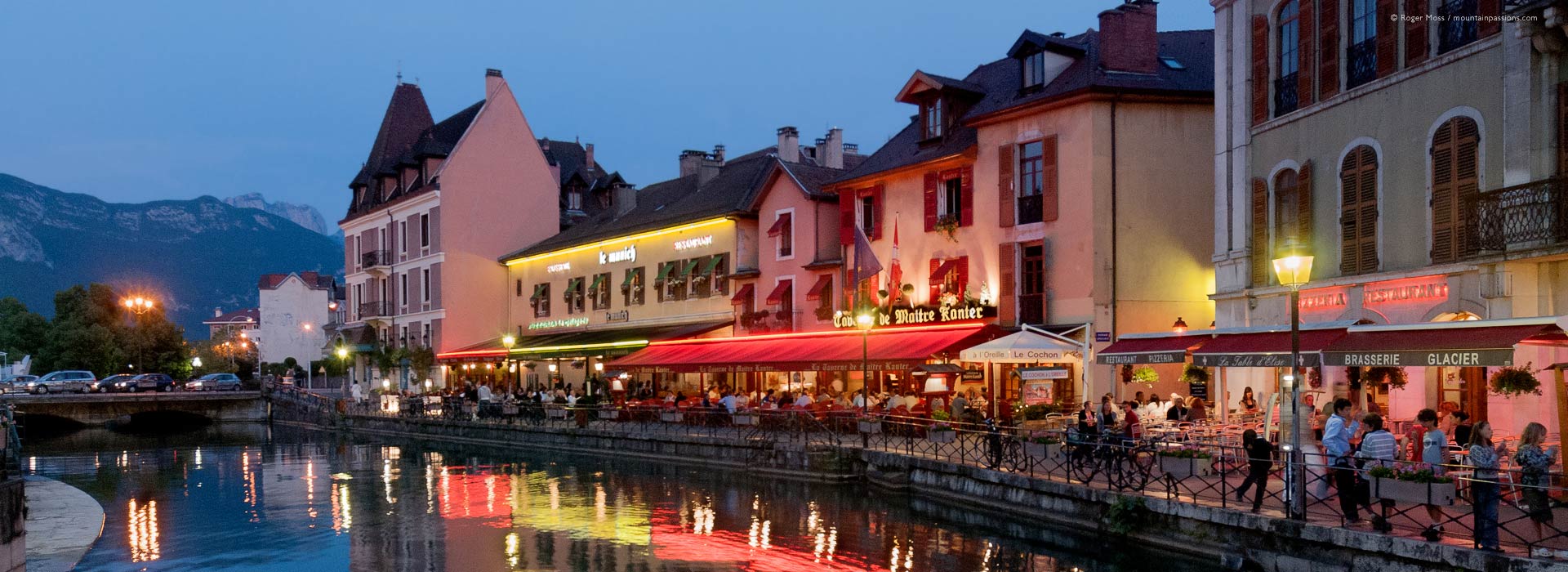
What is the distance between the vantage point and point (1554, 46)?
53.9 ft

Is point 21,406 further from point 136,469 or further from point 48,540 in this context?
point 48,540

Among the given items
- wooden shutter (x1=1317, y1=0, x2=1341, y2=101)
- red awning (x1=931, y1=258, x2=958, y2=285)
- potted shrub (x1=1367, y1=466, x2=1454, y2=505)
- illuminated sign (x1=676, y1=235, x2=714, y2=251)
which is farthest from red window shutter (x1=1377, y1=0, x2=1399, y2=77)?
illuminated sign (x1=676, y1=235, x2=714, y2=251)

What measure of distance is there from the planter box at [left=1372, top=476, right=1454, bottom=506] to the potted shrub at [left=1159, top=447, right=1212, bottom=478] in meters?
3.37

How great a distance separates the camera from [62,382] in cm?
6194

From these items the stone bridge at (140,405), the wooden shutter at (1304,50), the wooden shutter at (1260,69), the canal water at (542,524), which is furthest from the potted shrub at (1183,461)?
the stone bridge at (140,405)

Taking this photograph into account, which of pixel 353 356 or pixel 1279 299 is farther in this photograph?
pixel 353 356

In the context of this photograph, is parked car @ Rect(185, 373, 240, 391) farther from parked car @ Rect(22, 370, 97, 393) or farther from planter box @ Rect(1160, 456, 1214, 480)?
planter box @ Rect(1160, 456, 1214, 480)

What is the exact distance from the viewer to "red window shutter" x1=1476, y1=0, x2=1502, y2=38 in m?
17.5

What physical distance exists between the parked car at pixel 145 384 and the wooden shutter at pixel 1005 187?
162 feet

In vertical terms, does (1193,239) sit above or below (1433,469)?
above

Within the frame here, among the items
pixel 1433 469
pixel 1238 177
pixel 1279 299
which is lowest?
pixel 1433 469

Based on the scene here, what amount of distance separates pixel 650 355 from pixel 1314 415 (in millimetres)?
23111

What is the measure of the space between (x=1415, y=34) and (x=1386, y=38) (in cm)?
69

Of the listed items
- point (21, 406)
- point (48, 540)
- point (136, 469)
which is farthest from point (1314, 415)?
point (21, 406)
